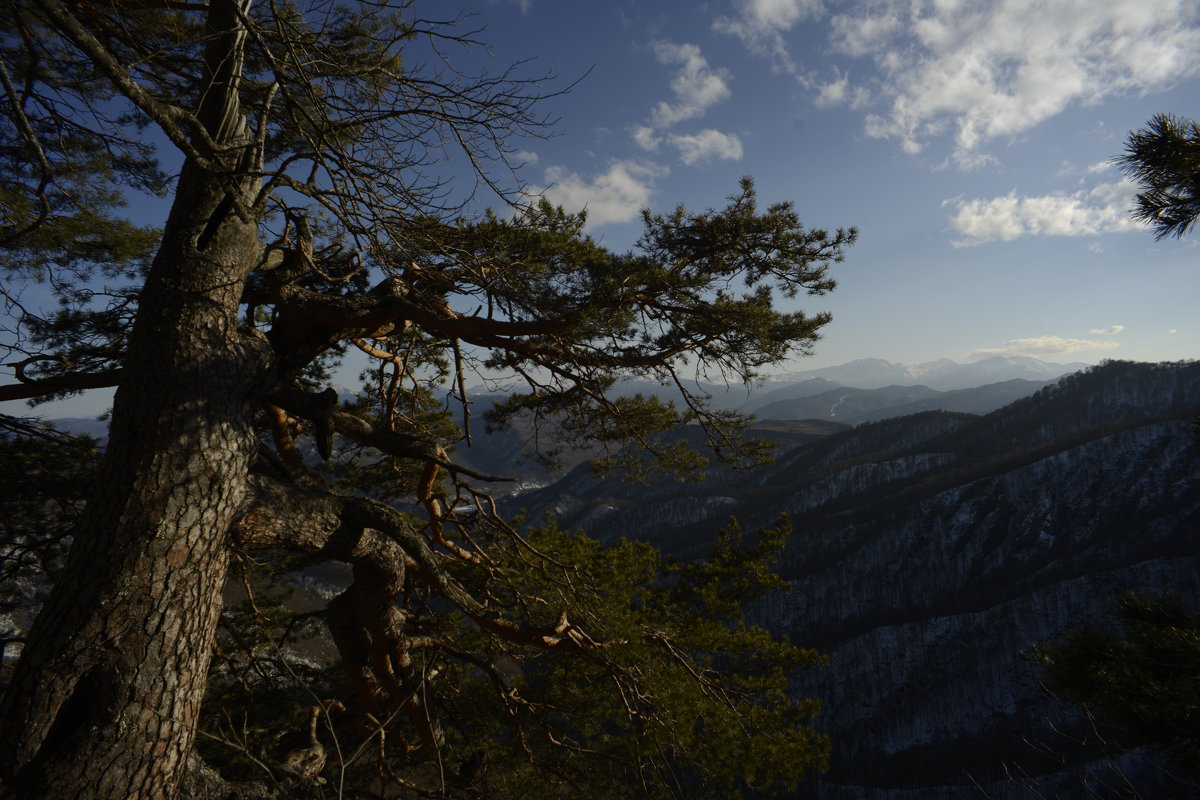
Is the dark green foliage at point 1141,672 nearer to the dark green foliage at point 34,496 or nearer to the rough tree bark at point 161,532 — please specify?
the rough tree bark at point 161,532

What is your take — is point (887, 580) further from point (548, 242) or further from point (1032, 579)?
point (548, 242)

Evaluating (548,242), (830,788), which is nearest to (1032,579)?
(830,788)

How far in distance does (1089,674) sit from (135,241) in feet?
28.2

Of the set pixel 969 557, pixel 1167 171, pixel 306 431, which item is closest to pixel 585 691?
pixel 306 431

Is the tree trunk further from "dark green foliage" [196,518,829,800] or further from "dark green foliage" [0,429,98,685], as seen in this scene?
"dark green foliage" [0,429,98,685]

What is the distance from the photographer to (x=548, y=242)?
5.54 m

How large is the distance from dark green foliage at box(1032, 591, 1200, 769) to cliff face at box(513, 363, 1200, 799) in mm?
46740

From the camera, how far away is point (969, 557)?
234 feet

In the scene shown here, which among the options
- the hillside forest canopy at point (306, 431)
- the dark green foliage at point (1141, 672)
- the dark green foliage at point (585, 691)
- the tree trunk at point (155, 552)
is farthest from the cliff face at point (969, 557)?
the tree trunk at point (155, 552)

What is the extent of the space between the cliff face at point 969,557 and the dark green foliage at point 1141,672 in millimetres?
46740

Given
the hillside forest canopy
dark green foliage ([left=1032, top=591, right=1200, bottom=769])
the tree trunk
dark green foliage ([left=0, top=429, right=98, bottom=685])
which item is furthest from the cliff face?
the tree trunk

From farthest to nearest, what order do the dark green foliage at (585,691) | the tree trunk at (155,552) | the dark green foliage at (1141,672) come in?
the dark green foliage at (585,691) → the dark green foliage at (1141,672) → the tree trunk at (155,552)

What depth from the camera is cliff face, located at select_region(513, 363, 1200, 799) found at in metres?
55.1

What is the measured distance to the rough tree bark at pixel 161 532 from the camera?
2357mm
